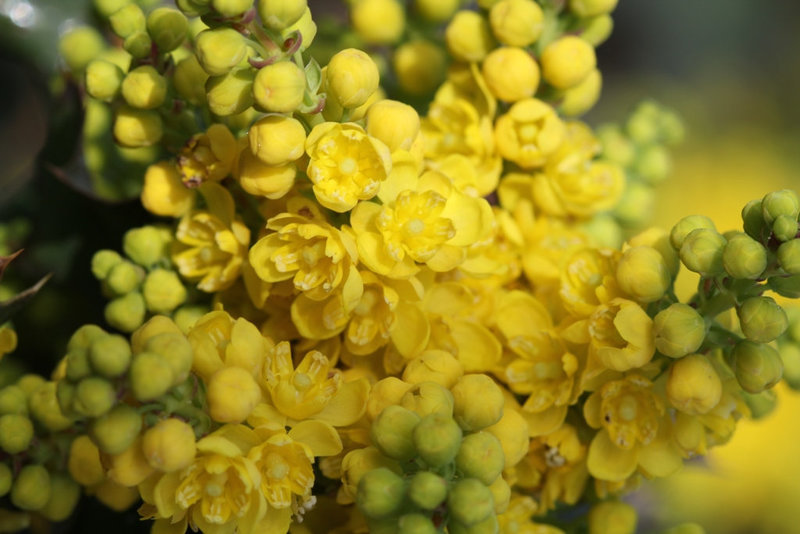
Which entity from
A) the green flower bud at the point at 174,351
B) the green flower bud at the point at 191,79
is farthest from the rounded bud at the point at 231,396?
the green flower bud at the point at 191,79

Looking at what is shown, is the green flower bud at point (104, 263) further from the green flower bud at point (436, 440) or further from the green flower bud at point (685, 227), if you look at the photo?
the green flower bud at point (685, 227)

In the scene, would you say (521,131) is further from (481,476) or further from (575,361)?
(481,476)

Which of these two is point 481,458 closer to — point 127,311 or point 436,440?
point 436,440

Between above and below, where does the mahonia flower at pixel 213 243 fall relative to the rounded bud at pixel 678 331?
below

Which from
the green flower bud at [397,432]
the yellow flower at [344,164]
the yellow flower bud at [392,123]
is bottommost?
the green flower bud at [397,432]

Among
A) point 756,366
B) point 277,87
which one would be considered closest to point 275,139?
point 277,87

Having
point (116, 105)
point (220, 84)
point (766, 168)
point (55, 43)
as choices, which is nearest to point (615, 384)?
point (220, 84)

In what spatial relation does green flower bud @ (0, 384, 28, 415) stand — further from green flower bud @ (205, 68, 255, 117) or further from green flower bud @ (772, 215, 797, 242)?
green flower bud @ (772, 215, 797, 242)
